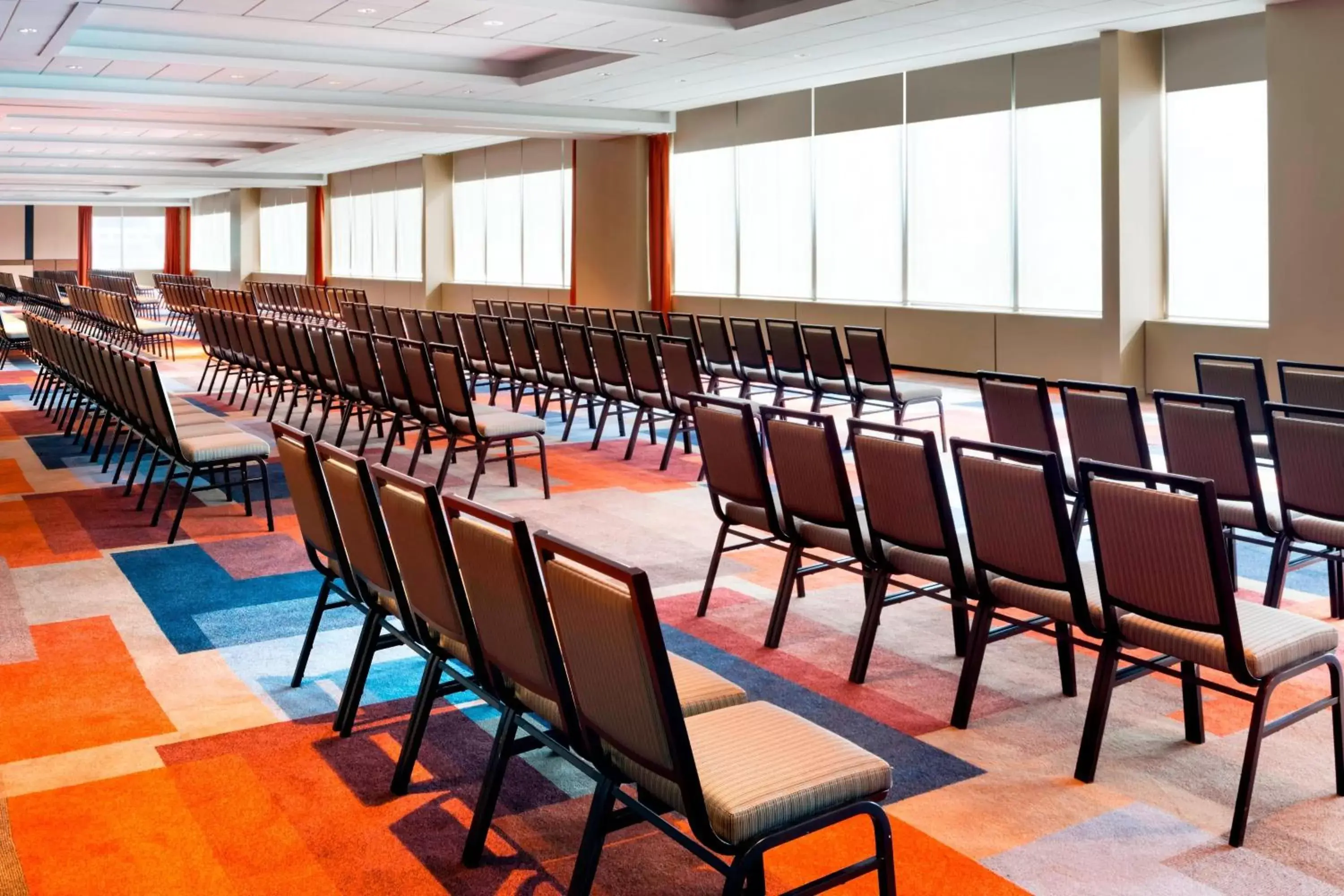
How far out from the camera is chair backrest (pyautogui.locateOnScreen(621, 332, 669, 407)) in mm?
8156

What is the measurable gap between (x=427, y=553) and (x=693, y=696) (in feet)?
2.31

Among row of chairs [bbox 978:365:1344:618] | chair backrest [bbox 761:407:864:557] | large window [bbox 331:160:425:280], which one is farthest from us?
large window [bbox 331:160:425:280]

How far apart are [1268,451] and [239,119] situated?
15128mm

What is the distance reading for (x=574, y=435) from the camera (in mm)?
9875

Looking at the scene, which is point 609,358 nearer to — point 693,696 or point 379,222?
point 693,696

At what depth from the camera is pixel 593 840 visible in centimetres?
244

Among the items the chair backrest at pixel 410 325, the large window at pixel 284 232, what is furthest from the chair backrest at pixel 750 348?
the large window at pixel 284 232

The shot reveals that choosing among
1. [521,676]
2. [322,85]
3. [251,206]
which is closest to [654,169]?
[322,85]

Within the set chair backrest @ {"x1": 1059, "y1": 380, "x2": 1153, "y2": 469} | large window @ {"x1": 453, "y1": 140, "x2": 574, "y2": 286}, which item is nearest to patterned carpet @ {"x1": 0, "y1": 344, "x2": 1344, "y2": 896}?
chair backrest @ {"x1": 1059, "y1": 380, "x2": 1153, "y2": 469}

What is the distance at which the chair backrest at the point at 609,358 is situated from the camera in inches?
334

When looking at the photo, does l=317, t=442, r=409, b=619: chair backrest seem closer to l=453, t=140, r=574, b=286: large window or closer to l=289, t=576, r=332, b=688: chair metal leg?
l=289, t=576, r=332, b=688: chair metal leg

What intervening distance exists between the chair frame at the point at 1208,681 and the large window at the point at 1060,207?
972 centimetres

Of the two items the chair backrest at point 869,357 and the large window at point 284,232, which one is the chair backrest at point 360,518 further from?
the large window at point 284,232

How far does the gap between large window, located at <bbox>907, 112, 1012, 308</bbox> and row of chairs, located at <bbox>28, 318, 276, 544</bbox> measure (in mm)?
8317
